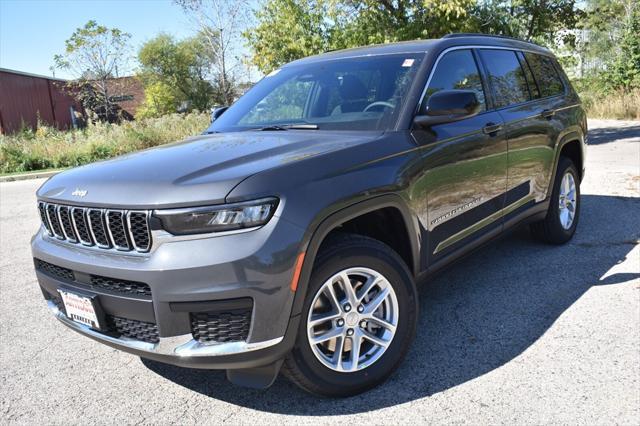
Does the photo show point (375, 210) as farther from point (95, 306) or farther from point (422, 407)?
point (95, 306)

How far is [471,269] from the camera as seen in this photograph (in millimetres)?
4598

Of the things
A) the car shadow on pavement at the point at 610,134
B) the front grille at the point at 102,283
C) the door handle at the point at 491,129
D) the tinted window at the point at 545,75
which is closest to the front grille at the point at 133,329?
the front grille at the point at 102,283

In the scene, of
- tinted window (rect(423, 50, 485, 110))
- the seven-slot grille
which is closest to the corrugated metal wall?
the seven-slot grille

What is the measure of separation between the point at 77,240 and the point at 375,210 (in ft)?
5.09

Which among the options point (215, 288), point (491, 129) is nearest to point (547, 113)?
point (491, 129)

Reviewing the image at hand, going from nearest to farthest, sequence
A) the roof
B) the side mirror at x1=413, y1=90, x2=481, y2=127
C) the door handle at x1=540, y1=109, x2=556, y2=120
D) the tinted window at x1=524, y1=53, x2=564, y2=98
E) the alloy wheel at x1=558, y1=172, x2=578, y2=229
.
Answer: the side mirror at x1=413, y1=90, x2=481, y2=127
the roof
the door handle at x1=540, y1=109, x2=556, y2=120
the tinted window at x1=524, y1=53, x2=564, y2=98
the alloy wheel at x1=558, y1=172, x2=578, y2=229

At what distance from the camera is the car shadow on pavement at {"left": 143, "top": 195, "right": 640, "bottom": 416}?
280cm

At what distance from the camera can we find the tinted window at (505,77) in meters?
4.06

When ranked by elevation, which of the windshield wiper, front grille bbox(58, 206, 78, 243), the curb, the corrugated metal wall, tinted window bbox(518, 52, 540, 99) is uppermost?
the corrugated metal wall

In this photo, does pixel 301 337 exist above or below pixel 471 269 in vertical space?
above

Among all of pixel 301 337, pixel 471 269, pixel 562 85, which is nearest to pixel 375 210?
pixel 301 337

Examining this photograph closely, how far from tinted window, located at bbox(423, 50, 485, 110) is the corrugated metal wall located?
33.0m

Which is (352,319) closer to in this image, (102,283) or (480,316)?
(102,283)

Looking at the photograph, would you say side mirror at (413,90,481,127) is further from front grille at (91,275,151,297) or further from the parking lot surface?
front grille at (91,275,151,297)
